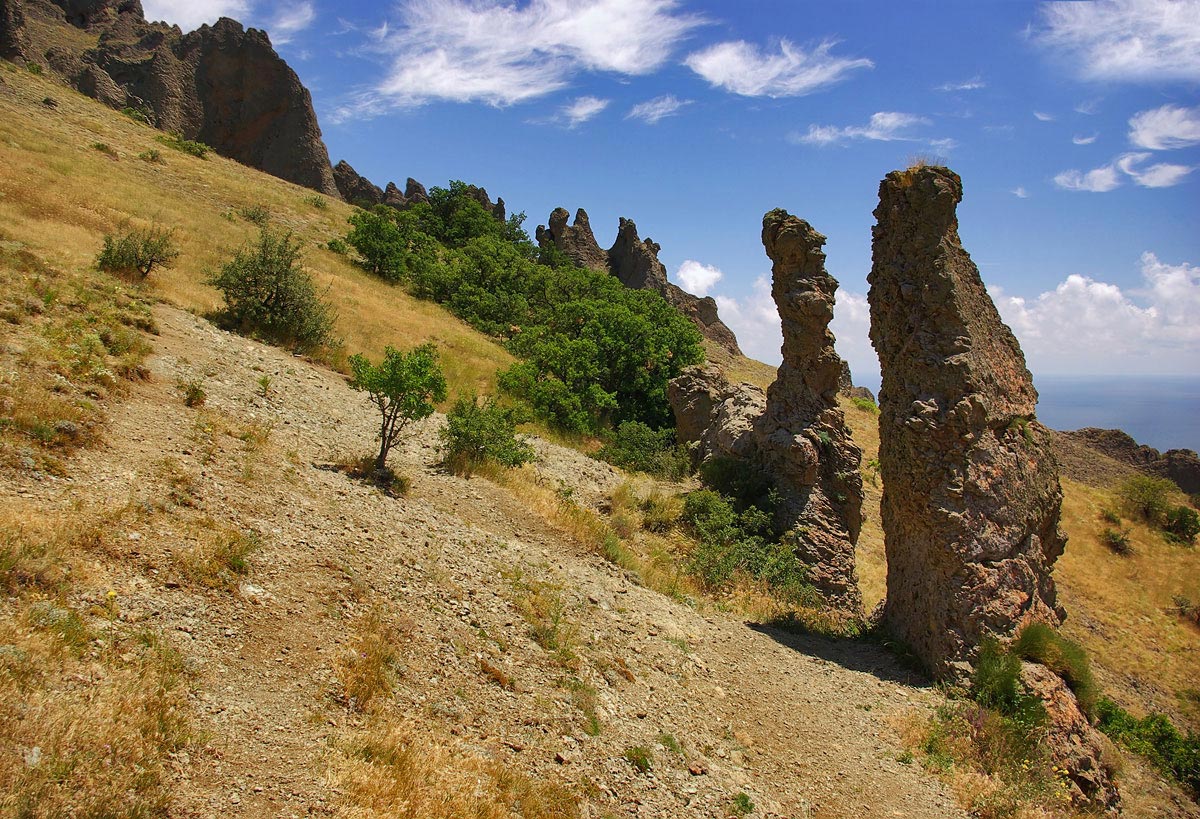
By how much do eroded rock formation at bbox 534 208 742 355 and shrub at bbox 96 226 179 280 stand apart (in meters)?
40.1

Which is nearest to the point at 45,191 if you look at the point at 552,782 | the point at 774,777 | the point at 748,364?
the point at 552,782

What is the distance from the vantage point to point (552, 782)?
200 inches

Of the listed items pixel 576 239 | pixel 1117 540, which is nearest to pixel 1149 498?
pixel 1117 540

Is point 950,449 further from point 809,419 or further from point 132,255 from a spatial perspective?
point 132,255

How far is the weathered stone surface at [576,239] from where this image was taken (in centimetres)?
5488

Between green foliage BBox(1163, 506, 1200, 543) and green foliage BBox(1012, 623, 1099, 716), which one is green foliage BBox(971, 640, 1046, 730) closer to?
green foliage BBox(1012, 623, 1099, 716)

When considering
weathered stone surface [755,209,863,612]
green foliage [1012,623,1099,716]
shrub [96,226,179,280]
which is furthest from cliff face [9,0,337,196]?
green foliage [1012,623,1099,716]

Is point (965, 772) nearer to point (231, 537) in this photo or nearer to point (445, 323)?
point (231, 537)

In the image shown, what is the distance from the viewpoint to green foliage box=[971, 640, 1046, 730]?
25.0 ft

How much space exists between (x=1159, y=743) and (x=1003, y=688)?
6065mm

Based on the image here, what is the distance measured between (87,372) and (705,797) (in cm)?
907

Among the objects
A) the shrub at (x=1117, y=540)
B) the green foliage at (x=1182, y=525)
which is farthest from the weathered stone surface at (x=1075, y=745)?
the green foliage at (x=1182, y=525)

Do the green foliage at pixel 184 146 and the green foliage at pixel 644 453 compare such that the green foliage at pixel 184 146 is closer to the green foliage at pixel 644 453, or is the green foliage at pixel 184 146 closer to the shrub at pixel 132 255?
the shrub at pixel 132 255

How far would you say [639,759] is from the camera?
5793 millimetres
